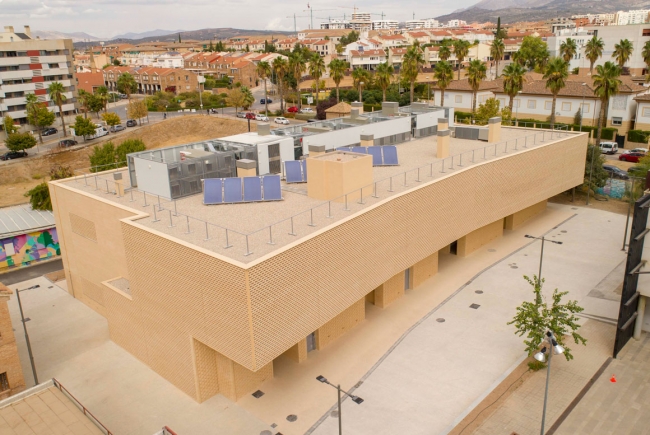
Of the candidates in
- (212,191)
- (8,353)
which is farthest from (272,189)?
(8,353)

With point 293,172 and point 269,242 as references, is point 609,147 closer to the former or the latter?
point 293,172

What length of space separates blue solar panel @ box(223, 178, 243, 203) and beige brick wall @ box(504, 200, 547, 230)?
73.3ft

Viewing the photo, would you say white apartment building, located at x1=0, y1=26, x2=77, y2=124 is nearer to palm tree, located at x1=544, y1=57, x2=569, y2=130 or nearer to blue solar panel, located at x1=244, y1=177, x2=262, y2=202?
blue solar panel, located at x1=244, y1=177, x2=262, y2=202

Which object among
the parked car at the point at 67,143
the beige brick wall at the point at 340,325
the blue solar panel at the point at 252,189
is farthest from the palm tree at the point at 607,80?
the parked car at the point at 67,143

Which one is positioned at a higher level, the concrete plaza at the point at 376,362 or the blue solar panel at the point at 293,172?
the blue solar panel at the point at 293,172

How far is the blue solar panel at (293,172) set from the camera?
94.0ft

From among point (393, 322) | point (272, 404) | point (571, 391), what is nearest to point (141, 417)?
point (272, 404)

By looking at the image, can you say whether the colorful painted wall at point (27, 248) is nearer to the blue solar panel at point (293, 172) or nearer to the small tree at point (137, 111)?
the blue solar panel at point (293, 172)

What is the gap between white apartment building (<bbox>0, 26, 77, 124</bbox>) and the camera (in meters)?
85.7

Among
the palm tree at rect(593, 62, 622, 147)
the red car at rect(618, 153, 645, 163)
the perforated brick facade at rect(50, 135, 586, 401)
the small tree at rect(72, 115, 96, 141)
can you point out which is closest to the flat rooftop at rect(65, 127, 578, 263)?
the perforated brick facade at rect(50, 135, 586, 401)

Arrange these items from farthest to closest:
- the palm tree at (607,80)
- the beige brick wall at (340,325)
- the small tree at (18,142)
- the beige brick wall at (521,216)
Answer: the small tree at (18,142)
the palm tree at (607,80)
the beige brick wall at (521,216)
the beige brick wall at (340,325)

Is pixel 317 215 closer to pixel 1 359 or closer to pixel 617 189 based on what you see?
pixel 1 359

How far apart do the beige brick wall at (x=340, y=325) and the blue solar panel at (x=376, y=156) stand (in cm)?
874

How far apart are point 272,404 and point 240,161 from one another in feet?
41.3
